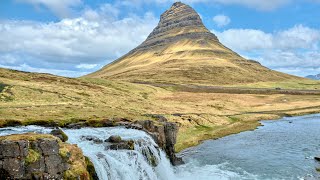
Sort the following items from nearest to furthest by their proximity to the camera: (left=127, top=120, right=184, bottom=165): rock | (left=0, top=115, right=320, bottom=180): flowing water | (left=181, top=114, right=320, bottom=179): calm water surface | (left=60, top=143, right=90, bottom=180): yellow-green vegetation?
(left=60, top=143, right=90, bottom=180): yellow-green vegetation < (left=0, top=115, right=320, bottom=180): flowing water < (left=181, top=114, right=320, bottom=179): calm water surface < (left=127, top=120, right=184, bottom=165): rock

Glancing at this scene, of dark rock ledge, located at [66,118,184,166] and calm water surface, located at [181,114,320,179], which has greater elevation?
dark rock ledge, located at [66,118,184,166]

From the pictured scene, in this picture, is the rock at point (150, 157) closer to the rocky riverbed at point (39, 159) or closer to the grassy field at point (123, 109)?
the rocky riverbed at point (39, 159)

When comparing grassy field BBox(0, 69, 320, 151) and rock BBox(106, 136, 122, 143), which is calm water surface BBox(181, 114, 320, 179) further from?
rock BBox(106, 136, 122, 143)

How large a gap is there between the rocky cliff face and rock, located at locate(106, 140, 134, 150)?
36.7 feet

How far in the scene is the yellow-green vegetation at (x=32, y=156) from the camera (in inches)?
992

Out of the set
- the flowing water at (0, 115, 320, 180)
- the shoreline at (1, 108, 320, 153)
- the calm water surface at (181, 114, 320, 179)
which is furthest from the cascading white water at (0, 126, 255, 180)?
the calm water surface at (181, 114, 320, 179)

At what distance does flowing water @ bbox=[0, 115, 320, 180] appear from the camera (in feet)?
123

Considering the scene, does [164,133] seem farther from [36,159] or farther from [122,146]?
[36,159]

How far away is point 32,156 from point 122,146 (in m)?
15.6

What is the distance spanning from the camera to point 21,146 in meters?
25.2

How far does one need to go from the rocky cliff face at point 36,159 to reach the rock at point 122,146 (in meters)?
11.2

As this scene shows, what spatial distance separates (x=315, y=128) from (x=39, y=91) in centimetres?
7592

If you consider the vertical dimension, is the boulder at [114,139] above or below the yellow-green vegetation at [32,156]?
below

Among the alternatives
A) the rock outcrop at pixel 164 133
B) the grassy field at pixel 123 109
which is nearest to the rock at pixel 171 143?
the rock outcrop at pixel 164 133
